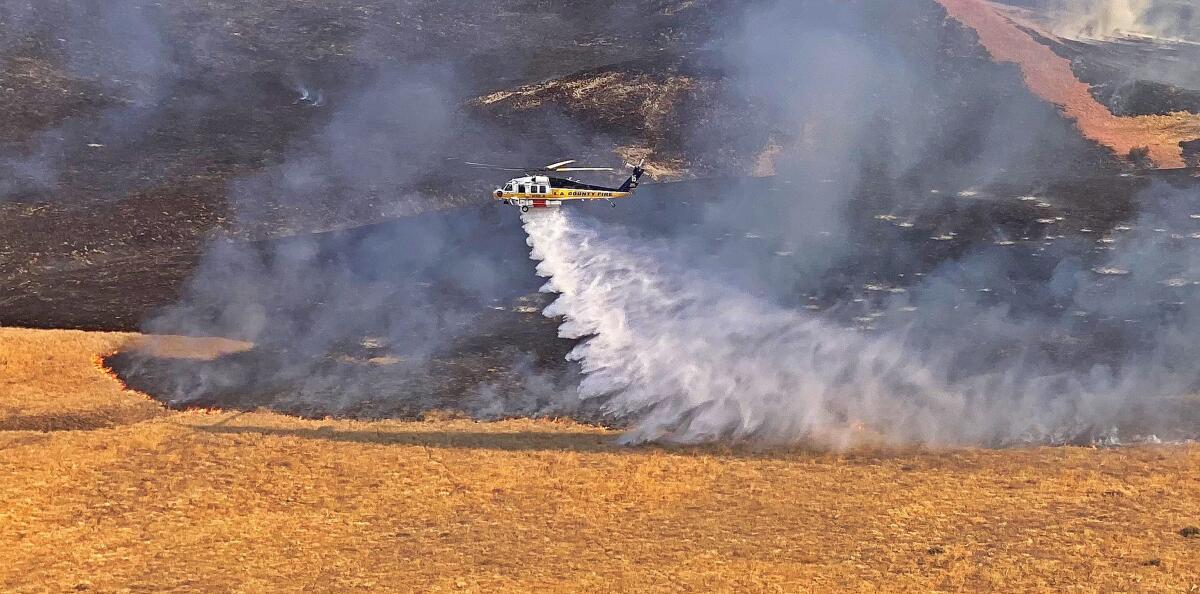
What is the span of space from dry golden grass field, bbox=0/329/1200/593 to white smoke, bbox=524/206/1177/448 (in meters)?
1.23

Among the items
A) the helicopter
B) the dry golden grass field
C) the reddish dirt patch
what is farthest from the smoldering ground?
the helicopter

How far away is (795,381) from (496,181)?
2216 centimetres

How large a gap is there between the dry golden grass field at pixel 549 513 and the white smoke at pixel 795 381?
123 cm

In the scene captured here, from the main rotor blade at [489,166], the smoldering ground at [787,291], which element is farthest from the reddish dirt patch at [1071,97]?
the main rotor blade at [489,166]

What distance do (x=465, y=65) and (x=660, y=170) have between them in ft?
61.6

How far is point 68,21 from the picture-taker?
55344 millimetres

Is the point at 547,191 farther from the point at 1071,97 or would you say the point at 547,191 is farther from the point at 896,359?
the point at 1071,97

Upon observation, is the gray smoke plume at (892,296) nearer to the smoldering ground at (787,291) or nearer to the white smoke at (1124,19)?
the smoldering ground at (787,291)

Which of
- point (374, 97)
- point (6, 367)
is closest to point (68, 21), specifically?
point (374, 97)

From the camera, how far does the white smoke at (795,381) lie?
24.5m

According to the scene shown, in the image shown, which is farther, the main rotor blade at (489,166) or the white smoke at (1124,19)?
the white smoke at (1124,19)

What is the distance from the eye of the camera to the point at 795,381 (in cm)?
2645

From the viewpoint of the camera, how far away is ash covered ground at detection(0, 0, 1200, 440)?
98.1 feet

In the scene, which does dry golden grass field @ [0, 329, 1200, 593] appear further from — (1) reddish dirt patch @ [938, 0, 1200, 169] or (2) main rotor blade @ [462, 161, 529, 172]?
(1) reddish dirt patch @ [938, 0, 1200, 169]
